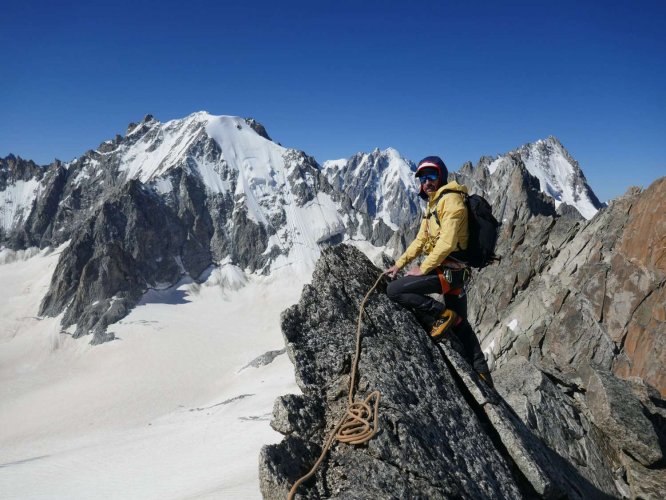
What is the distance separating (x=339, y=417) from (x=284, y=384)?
5200 centimetres

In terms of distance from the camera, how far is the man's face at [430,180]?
25.4ft

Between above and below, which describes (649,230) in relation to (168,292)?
below

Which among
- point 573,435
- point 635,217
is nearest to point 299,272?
point 635,217

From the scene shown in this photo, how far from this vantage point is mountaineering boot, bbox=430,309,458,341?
7.98 meters

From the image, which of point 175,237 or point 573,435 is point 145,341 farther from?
point 573,435

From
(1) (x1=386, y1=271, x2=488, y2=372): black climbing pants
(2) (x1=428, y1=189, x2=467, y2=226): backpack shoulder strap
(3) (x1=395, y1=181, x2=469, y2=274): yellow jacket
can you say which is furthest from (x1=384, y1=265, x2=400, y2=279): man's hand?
(2) (x1=428, y1=189, x2=467, y2=226): backpack shoulder strap

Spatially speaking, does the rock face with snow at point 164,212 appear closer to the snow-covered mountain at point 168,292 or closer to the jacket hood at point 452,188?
the snow-covered mountain at point 168,292

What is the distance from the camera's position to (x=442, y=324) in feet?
26.3

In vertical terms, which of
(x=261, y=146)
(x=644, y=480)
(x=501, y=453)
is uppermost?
(x=261, y=146)

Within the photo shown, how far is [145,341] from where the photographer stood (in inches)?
3996

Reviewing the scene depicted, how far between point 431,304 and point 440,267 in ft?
2.70

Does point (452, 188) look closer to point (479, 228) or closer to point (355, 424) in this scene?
point (479, 228)

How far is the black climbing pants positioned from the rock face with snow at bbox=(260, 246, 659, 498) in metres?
0.28

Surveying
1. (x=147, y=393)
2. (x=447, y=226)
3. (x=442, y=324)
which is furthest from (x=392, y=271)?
(x=147, y=393)
